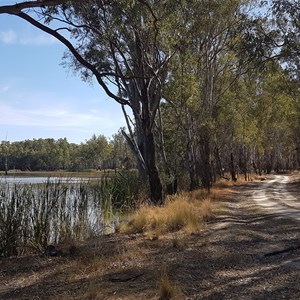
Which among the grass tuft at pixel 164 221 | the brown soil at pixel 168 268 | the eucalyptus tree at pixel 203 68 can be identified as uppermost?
the eucalyptus tree at pixel 203 68

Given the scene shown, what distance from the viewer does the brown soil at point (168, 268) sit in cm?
592

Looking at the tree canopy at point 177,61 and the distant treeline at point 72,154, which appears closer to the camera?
the tree canopy at point 177,61

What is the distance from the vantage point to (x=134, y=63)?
17812 millimetres

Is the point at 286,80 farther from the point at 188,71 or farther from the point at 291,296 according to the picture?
the point at 291,296

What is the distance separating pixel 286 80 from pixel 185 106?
6578 mm

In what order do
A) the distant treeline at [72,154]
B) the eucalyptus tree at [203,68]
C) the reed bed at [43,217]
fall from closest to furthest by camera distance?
the reed bed at [43,217] → the eucalyptus tree at [203,68] → the distant treeline at [72,154]

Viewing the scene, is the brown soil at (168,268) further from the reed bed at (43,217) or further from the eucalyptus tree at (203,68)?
the eucalyptus tree at (203,68)

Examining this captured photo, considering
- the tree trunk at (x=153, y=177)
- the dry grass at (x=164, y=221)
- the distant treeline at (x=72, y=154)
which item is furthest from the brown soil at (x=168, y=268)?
the distant treeline at (x=72, y=154)

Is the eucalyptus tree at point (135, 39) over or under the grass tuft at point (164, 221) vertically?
over

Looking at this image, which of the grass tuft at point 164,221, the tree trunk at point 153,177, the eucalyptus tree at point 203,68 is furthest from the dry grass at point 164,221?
the eucalyptus tree at point 203,68

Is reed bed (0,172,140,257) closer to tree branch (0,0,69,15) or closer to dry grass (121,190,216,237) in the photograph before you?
dry grass (121,190,216,237)

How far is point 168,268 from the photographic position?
7102 millimetres

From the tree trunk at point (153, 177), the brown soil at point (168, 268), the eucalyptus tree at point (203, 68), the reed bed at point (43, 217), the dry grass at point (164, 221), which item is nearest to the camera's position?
the brown soil at point (168, 268)

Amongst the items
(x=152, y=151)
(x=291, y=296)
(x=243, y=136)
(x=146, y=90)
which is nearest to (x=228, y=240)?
(x=291, y=296)
